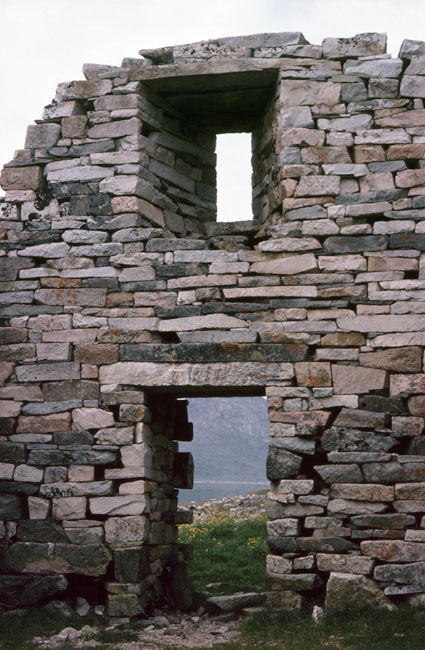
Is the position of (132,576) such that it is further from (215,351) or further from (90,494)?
(215,351)

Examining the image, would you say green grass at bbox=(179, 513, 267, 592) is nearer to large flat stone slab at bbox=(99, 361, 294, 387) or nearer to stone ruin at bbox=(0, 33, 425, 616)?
stone ruin at bbox=(0, 33, 425, 616)

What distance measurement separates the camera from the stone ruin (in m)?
6.47

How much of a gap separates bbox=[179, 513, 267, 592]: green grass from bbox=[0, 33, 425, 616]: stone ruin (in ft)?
4.40

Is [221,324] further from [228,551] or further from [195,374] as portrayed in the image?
[228,551]

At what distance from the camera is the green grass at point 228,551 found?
8656 millimetres

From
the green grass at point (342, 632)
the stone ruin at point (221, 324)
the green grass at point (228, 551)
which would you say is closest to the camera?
the green grass at point (342, 632)

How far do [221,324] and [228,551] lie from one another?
14.1ft

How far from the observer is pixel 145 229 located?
281 inches

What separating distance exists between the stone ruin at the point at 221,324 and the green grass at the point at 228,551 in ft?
4.40

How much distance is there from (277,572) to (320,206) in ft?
10.9

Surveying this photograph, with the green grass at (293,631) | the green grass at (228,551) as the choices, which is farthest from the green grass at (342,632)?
the green grass at (228,551)

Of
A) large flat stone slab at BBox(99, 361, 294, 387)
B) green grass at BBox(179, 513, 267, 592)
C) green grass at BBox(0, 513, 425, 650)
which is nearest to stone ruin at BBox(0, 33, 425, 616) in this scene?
large flat stone slab at BBox(99, 361, 294, 387)

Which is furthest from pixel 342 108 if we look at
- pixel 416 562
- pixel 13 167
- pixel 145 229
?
pixel 416 562

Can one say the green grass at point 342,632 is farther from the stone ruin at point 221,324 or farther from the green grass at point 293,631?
the stone ruin at point 221,324
